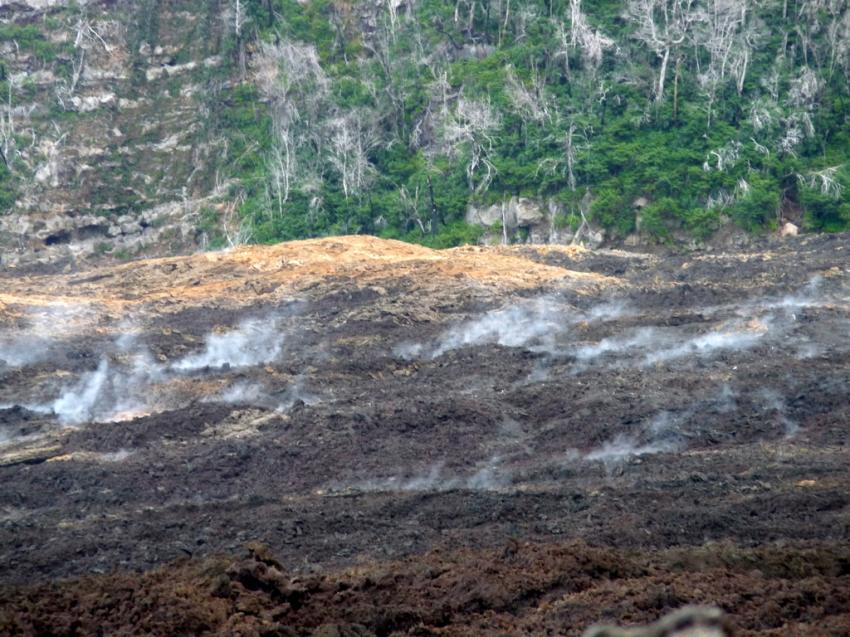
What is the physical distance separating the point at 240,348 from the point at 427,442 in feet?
23.6

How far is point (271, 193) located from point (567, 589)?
28.5 m

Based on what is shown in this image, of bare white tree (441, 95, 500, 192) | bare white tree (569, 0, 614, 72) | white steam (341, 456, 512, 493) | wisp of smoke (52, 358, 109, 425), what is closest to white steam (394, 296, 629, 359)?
wisp of smoke (52, 358, 109, 425)

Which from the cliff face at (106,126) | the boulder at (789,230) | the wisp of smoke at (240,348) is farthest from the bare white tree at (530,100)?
the wisp of smoke at (240,348)

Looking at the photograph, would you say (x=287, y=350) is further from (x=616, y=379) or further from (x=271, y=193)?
(x=271, y=193)

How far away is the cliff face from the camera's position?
3753cm

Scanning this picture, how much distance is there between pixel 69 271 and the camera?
32.8 m

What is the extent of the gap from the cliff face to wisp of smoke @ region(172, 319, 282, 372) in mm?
13685

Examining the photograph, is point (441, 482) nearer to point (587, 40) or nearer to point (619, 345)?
point (619, 345)

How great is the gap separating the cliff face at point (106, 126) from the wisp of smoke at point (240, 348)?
13685 mm

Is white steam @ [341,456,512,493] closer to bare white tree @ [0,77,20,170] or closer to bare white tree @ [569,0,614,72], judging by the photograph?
bare white tree @ [569,0,614,72]

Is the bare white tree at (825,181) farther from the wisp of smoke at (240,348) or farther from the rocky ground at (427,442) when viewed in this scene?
the wisp of smoke at (240,348)

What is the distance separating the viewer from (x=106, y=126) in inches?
1583

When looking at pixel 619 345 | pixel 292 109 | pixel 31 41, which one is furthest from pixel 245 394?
pixel 31 41

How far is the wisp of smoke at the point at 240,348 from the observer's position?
Answer: 22141mm
